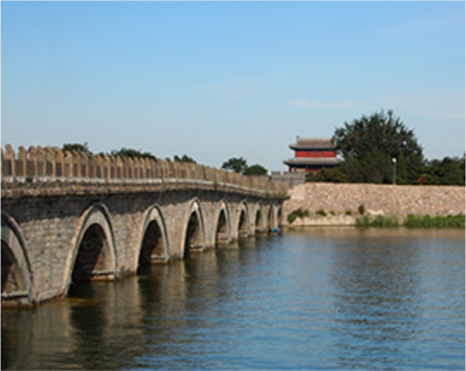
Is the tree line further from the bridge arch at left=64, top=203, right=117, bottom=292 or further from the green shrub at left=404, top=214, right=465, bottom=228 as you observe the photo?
the bridge arch at left=64, top=203, right=117, bottom=292

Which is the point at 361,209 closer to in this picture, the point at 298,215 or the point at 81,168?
the point at 298,215

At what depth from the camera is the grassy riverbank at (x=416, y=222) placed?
6981 centimetres

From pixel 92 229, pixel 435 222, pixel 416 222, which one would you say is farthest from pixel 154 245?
pixel 435 222

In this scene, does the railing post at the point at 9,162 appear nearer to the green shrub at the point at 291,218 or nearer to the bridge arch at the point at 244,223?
the bridge arch at the point at 244,223

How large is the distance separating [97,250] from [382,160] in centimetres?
7012

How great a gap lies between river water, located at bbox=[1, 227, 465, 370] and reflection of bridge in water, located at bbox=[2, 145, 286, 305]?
2.93 feet

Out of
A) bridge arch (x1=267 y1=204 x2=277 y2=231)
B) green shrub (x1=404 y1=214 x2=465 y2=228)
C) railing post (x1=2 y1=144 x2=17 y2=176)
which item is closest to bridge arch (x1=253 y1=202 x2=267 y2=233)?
bridge arch (x1=267 y1=204 x2=277 y2=231)

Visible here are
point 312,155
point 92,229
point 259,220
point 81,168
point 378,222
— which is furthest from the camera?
point 312,155

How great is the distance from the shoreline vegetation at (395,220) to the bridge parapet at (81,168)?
114 feet

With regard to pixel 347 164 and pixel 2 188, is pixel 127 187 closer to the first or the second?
pixel 2 188

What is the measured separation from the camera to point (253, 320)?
2233 cm

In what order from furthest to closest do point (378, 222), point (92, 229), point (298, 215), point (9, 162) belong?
point (298, 215) < point (378, 222) < point (92, 229) < point (9, 162)

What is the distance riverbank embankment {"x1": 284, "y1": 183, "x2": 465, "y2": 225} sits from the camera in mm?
73875

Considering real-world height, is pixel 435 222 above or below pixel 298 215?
below
